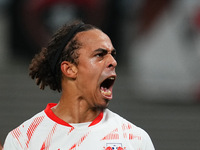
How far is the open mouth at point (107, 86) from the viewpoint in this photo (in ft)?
11.3

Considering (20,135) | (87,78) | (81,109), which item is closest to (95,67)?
(87,78)

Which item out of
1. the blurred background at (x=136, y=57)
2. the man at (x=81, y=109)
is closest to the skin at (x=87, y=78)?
the man at (x=81, y=109)

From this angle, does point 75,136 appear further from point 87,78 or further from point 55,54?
point 55,54

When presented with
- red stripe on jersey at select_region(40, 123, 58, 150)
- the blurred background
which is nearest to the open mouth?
red stripe on jersey at select_region(40, 123, 58, 150)

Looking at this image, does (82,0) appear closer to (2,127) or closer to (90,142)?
(2,127)

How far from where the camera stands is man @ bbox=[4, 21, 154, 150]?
3305 mm

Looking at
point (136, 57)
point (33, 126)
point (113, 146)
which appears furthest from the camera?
point (136, 57)

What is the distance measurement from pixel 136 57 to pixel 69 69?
5.23 metres

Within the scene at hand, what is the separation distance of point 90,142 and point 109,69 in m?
0.52

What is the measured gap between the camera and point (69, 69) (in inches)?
138

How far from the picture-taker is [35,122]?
11.3 feet

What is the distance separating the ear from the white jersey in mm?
323

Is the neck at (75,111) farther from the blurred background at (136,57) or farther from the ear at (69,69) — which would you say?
the blurred background at (136,57)

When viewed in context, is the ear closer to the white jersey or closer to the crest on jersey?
the white jersey
